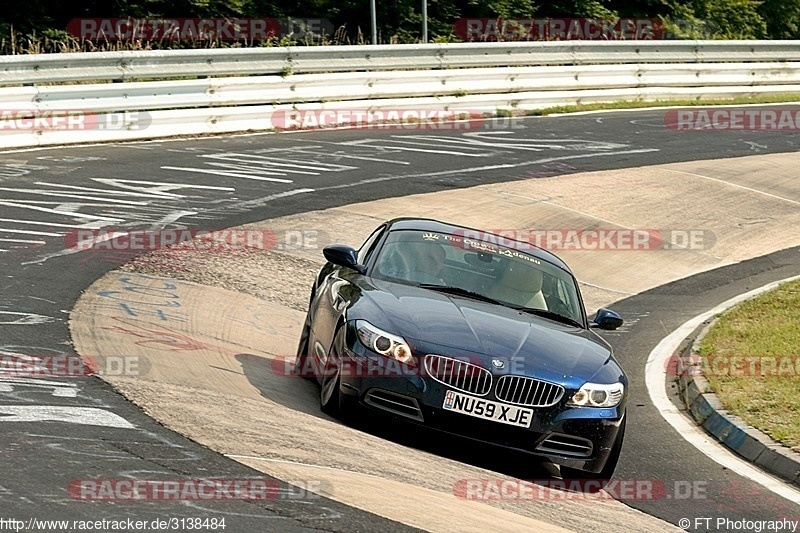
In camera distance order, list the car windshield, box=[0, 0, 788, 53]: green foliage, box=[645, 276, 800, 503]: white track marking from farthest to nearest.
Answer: box=[0, 0, 788, 53]: green foliage
the car windshield
box=[645, 276, 800, 503]: white track marking

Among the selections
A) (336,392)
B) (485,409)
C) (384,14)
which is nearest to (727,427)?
(485,409)

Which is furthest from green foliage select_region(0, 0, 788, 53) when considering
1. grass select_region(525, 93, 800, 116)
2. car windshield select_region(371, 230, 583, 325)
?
car windshield select_region(371, 230, 583, 325)

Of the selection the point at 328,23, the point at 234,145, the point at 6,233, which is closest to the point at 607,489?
the point at 6,233

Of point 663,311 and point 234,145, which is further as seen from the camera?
point 234,145

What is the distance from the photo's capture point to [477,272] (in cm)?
930

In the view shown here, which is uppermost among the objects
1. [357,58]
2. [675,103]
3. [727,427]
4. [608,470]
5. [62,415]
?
[357,58]

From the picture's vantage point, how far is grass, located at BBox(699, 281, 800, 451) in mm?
9750

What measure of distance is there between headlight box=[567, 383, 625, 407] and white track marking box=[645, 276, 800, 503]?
1.31m

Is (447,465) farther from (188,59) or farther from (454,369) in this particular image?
(188,59)

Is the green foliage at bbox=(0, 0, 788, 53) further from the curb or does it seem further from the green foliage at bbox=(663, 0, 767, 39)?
the curb

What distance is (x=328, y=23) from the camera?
39.1 meters

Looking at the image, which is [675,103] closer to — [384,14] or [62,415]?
[384,14]

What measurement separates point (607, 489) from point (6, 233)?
24.9 ft

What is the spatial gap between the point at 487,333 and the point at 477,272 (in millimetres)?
1235
